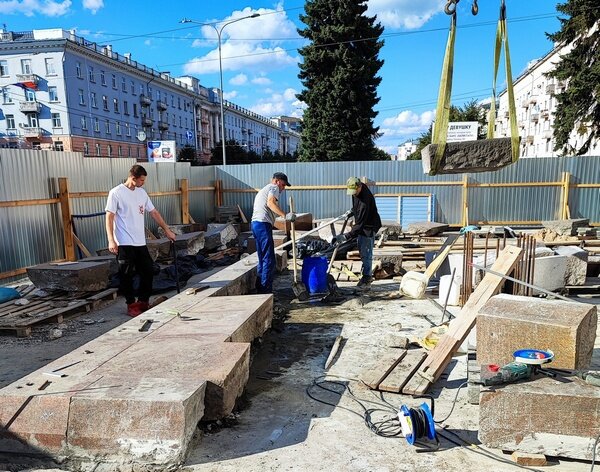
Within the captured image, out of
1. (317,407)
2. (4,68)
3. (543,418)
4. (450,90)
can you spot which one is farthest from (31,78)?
(543,418)

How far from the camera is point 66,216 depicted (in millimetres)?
9289

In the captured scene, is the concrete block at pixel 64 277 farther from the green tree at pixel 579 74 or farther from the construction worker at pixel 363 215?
the green tree at pixel 579 74

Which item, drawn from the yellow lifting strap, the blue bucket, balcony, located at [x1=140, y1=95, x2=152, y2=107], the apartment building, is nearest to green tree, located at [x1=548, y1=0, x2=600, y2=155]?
the yellow lifting strap

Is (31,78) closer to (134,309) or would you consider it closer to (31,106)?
(31,106)

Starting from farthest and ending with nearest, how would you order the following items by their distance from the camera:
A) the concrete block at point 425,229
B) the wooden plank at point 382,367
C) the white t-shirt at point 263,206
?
the concrete block at point 425,229, the white t-shirt at point 263,206, the wooden plank at point 382,367

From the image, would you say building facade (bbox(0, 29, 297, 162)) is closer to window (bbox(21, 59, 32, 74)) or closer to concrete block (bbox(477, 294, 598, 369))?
window (bbox(21, 59, 32, 74))

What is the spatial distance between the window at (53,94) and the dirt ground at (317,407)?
5036 cm

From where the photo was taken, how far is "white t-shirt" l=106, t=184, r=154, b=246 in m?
5.61

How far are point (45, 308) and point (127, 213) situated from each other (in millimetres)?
2118

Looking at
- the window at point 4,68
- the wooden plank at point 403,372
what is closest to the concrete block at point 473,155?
the wooden plank at point 403,372

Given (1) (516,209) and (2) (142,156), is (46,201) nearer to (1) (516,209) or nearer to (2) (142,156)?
(1) (516,209)

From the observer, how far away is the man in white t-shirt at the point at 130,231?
18.4ft

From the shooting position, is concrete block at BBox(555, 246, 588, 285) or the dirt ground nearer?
the dirt ground

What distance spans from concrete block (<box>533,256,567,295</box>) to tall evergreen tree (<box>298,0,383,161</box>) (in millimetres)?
19607
